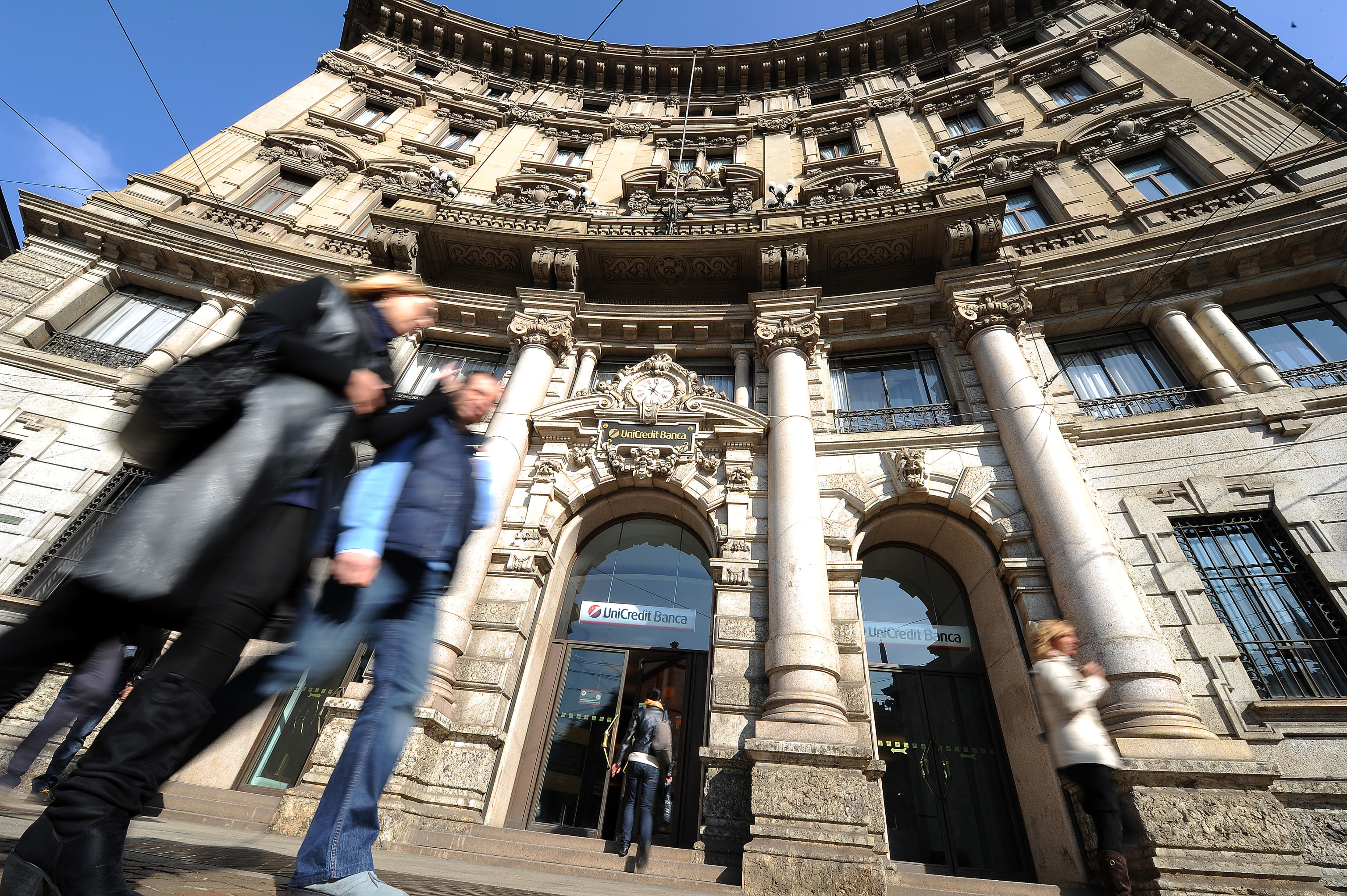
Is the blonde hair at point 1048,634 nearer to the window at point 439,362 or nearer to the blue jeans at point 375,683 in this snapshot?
the blue jeans at point 375,683

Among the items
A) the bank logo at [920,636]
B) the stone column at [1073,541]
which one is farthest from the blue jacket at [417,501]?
the bank logo at [920,636]

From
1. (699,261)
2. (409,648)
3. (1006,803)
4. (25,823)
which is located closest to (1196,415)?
(1006,803)

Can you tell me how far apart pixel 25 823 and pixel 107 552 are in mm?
3081

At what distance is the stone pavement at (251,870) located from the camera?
1.99m

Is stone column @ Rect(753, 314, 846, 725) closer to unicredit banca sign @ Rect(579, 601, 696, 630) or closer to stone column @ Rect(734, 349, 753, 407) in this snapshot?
stone column @ Rect(734, 349, 753, 407)

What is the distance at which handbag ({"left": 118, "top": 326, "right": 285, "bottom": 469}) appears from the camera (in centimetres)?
173

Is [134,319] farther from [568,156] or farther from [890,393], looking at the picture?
[890,393]

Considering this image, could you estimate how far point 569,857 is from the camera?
5.44 m

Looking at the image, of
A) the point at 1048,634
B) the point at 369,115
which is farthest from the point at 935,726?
the point at 369,115

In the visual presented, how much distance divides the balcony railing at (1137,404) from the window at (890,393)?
7.06 feet

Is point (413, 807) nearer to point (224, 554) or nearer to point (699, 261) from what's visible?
point (224, 554)

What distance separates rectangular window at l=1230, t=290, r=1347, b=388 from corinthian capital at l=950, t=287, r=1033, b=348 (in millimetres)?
3482

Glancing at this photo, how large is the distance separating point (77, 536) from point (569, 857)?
Answer: 8894mm

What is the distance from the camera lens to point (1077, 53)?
1717 cm
